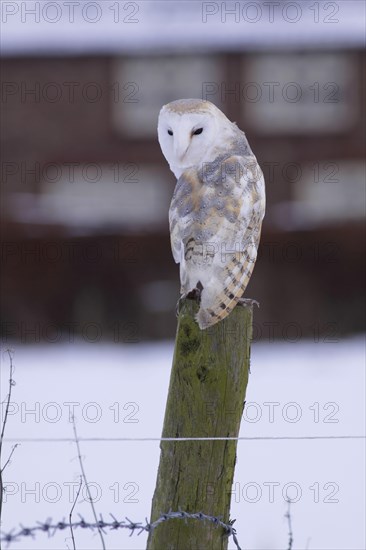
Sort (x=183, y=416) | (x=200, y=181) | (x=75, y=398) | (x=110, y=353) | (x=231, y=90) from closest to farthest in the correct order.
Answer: (x=183, y=416)
(x=200, y=181)
(x=75, y=398)
(x=110, y=353)
(x=231, y=90)

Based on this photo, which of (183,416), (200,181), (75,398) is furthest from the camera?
(75,398)

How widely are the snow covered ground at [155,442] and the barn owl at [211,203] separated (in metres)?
0.92

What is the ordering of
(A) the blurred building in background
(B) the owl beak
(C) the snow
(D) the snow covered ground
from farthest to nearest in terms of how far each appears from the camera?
(C) the snow < (A) the blurred building in background < (D) the snow covered ground < (B) the owl beak

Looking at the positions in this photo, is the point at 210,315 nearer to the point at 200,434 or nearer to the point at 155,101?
the point at 200,434

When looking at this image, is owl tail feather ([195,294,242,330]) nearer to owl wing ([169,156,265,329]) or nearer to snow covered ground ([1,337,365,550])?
owl wing ([169,156,265,329])

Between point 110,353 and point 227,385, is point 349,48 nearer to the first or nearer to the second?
point 110,353

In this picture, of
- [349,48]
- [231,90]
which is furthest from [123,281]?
[349,48]

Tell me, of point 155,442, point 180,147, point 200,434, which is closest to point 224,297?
point 200,434

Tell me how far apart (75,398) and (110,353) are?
1.68m

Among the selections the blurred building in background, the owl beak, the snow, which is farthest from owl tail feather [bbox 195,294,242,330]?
the snow

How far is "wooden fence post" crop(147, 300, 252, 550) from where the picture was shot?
223 cm

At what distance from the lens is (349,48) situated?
13.6m

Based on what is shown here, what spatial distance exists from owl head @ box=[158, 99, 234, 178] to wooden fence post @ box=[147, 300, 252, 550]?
0.66 metres

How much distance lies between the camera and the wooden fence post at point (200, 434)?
2230mm
